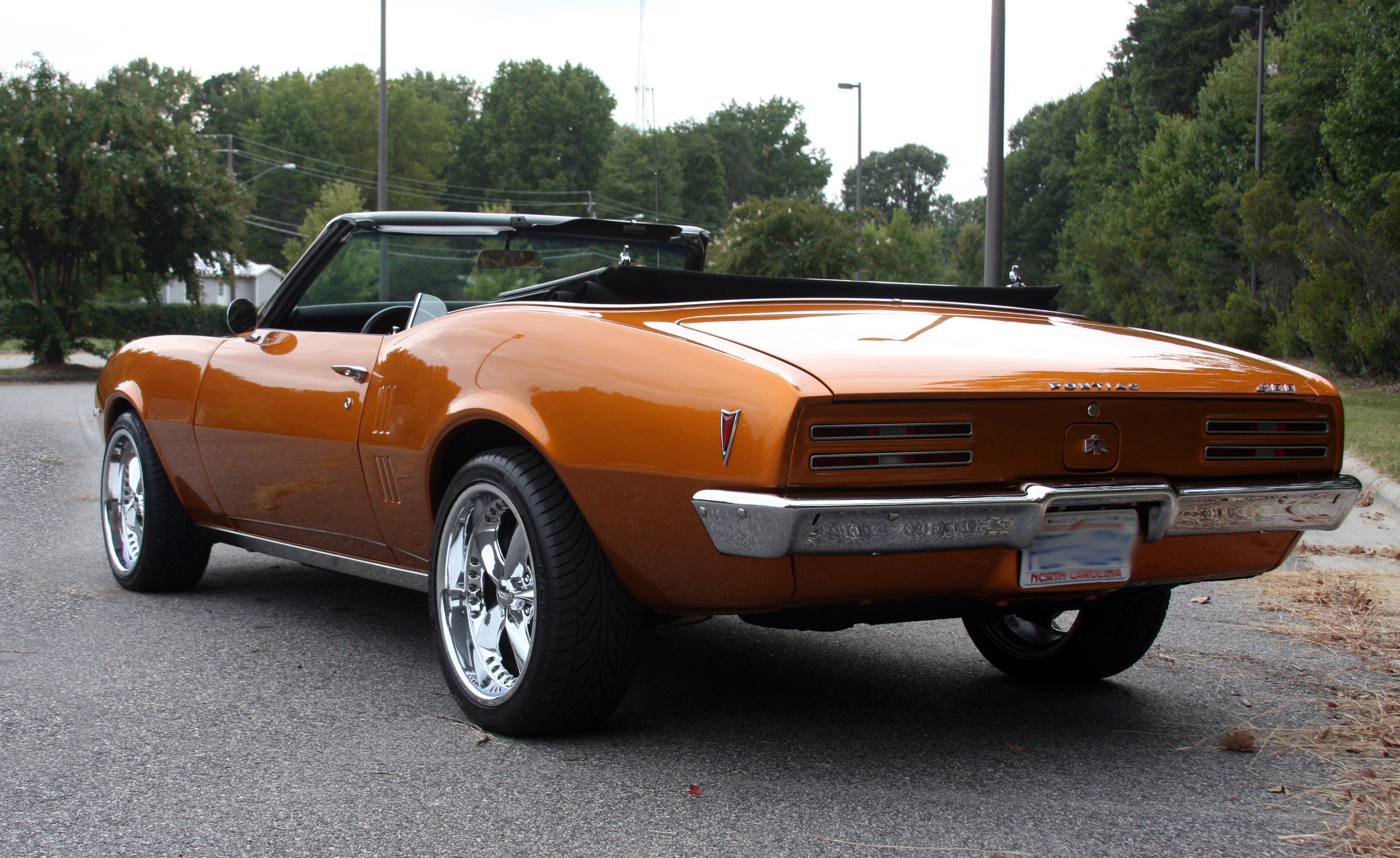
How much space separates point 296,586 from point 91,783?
2497 mm

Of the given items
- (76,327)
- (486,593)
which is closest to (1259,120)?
(76,327)

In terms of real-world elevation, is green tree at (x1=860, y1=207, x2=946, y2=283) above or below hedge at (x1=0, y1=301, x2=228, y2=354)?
above

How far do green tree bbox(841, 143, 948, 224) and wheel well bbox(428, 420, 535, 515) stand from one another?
12113cm

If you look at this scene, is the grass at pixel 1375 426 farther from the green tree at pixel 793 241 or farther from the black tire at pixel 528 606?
the green tree at pixel 793 241

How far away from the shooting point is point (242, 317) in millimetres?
4734

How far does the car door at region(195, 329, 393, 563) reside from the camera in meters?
3.81

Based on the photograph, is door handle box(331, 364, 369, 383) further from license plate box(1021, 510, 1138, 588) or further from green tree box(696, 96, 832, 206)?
green tree box(696, 96, 832, 206)

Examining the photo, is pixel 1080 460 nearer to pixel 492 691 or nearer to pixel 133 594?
pixel 492 691

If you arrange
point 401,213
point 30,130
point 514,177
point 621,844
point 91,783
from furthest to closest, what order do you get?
1. point 514,177
2. point 30,130
3. point 401,213
4. point 91,783
5. point 621,844

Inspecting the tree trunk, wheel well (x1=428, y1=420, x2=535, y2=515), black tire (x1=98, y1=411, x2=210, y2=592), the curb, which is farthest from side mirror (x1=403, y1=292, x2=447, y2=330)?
the tree trunk

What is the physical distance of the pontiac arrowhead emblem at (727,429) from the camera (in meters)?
2.57

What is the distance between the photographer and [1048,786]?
278 centimetres

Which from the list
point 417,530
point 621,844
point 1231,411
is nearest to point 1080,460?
point 1231,411

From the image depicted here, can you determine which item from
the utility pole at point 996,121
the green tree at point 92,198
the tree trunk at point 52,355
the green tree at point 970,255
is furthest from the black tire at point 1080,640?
the green tree at point 970,255
